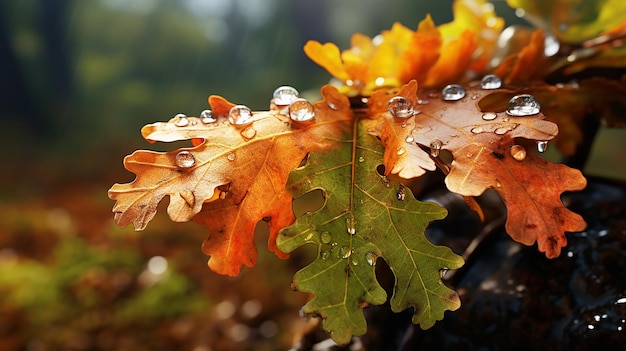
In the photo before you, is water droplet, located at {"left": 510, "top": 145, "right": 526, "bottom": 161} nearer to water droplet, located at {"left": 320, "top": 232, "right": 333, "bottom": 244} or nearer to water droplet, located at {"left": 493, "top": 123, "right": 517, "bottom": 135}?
water droplet, located at {"left": 493, "top": 123, "right": 517, "bottom": 135}

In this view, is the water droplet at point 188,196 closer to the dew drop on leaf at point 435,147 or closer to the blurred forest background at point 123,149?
the dew drop on leaf at point 435,147

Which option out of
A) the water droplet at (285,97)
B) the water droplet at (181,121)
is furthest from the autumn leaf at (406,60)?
the water droplet at (181,121)

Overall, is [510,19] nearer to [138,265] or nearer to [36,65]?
[138,265]

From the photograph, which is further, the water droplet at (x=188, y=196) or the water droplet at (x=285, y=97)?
the water droplet at (x=285, y=97)

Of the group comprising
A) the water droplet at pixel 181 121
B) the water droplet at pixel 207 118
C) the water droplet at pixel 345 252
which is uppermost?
the water droplet at pixel 181 121

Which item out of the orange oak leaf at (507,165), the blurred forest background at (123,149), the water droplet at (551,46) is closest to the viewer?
the orange oak leaf at (507,165)

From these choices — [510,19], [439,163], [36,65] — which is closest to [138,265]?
[439,163]
